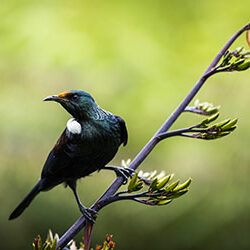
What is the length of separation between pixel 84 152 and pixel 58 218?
1.47 m

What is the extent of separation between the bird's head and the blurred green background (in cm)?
146

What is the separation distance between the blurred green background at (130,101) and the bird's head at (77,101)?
1455mm

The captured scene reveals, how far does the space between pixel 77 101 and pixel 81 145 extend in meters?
0.11

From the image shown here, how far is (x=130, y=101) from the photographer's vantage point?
2607 mm

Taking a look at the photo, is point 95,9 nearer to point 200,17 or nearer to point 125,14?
point 125,14

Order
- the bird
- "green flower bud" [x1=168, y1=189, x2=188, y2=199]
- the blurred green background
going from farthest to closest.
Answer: the blurred green background < the bird < "green flower bud" [x1=168, y1=189, x2=188, y2=199]

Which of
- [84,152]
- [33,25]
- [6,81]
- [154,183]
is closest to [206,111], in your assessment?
[154,183]

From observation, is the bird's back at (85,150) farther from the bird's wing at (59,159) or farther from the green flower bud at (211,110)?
the green flower bud at (211,110)

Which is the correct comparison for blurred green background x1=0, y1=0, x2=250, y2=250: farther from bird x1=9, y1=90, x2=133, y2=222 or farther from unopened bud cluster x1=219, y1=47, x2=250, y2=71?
unopened bud cluster x1=219, y1=47, x2=250, y2=71

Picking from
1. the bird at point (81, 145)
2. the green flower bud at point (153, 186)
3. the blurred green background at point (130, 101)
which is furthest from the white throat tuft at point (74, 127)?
the blurred green background at point (130, 101)

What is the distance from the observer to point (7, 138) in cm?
240

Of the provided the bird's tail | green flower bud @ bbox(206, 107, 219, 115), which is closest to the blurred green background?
the bird's tail

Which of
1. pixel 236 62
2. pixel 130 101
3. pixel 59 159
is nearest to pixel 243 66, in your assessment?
pixel 236 62

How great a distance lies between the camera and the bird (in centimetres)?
79
